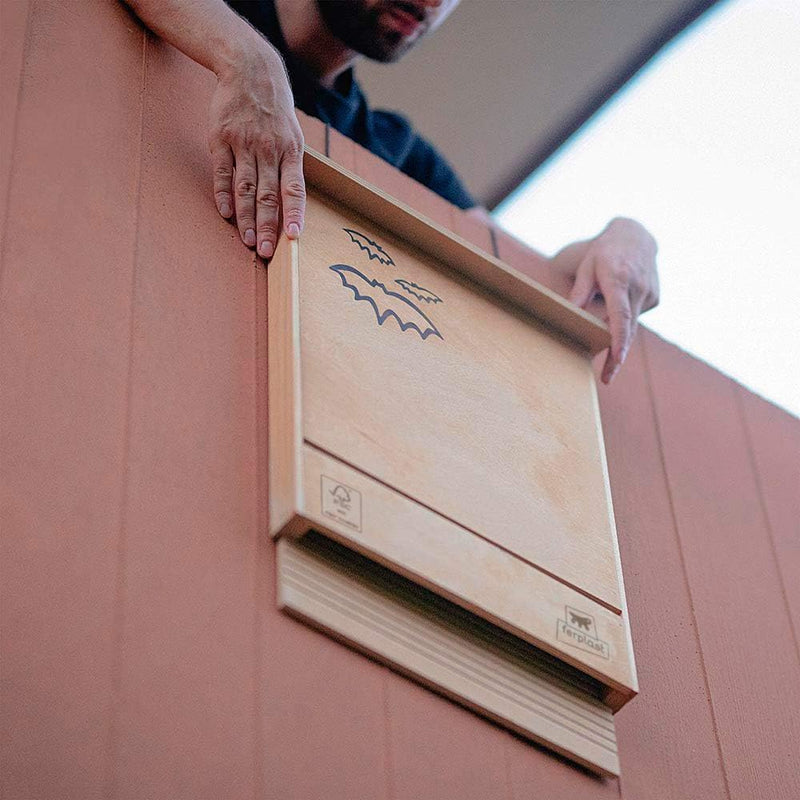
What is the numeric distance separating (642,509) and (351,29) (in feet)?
3.05

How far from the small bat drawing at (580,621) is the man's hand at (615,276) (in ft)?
1.48

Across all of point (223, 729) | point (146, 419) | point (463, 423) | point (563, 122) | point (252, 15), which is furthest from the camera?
point (563, 122)

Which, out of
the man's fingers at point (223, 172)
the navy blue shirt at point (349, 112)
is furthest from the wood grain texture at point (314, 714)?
the navy blue shirt at point (349, 112)

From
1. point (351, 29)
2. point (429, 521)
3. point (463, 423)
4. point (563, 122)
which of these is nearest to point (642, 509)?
point (463, 423)

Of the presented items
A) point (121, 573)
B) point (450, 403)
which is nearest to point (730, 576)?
point (450, 403)

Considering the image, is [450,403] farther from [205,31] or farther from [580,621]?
[205,31]

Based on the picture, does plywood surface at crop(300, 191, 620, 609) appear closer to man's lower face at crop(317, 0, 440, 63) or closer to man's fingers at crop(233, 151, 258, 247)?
man's fingers at crop(233, 151, 258, 247)

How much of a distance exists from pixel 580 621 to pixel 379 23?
1196mm

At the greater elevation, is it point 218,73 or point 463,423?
point 218,73

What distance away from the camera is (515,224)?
330 cm

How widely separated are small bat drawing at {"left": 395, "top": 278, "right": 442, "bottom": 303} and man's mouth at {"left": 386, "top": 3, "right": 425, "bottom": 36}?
0.86 meters

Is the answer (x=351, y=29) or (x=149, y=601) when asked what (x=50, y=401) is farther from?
(x=351, y=29)

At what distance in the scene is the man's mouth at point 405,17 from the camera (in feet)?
6.95

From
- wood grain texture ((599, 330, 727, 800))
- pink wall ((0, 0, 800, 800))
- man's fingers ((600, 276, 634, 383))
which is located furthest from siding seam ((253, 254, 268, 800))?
man's fingers ((600, 276, 634, 383))
